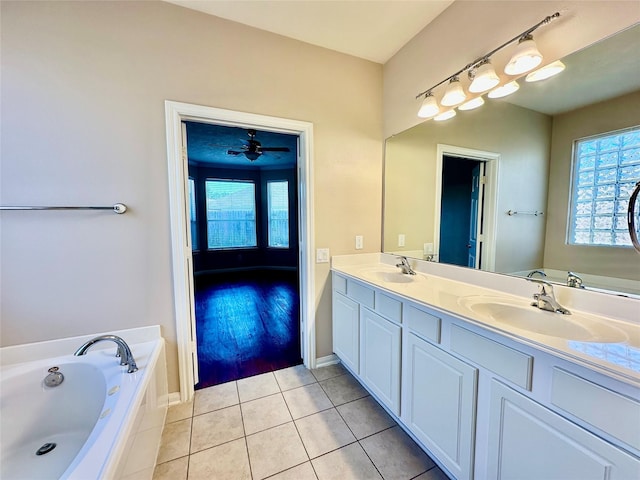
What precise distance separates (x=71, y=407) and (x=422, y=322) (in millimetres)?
1998

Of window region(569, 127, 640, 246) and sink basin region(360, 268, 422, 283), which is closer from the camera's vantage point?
window region(569, 127, 640, 246)

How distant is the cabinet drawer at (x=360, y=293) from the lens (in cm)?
174

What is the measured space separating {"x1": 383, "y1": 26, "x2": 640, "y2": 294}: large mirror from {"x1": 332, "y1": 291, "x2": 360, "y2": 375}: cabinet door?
27.9 inches

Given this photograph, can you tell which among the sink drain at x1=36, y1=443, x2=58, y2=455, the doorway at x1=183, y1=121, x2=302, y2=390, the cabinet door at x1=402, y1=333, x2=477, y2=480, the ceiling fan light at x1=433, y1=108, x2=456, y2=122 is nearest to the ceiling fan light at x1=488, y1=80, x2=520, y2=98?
the ceiling fan light at x1=433, y1=108, x2=456, y2=122

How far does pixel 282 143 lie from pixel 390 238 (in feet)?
10.3

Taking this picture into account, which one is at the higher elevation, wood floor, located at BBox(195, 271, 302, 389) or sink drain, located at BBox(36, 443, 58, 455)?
sink drain, located at BBox(36, 443, 58, 455)

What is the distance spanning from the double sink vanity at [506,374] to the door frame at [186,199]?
85 cm

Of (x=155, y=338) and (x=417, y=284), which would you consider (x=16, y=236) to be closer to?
(x=155, y=338)

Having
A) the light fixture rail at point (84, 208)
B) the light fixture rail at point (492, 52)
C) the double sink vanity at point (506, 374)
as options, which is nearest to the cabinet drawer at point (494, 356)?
the double sink vanity at point (506, 374)

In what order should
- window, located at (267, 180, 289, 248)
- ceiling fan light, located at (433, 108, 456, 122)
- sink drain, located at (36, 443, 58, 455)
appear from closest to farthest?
sink drain, located at (36, 443, 58, 455)
ceiling fan light, located at (433, 108, 456, 122)
window, located at (267, 180, 289, 248)

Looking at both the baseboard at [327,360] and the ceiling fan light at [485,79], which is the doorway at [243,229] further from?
the ceiling fan light at [485,79]

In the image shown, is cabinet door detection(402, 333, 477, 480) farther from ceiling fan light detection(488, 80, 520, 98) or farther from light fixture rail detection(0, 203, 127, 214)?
light fixture rail detection(0, 203, 127, 214)

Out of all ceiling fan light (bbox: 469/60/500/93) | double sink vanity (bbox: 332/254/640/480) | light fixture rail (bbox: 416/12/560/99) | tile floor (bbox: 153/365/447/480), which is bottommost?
tile floor (bbox: 153/365/447/480)

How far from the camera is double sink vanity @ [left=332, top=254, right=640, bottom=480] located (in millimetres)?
722
